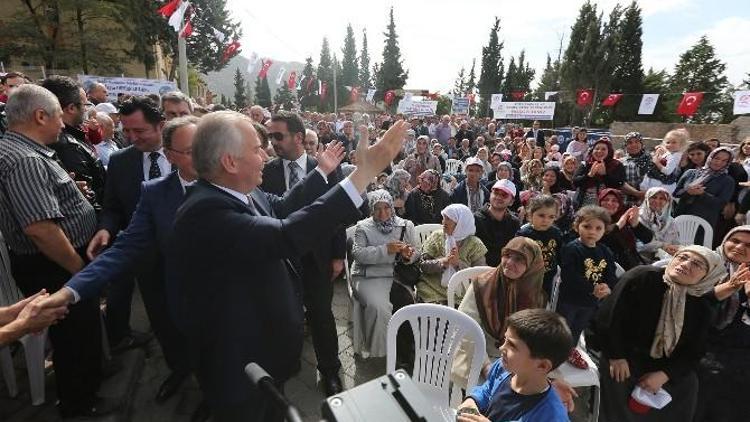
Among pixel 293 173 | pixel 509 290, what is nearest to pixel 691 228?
pixel 509 290

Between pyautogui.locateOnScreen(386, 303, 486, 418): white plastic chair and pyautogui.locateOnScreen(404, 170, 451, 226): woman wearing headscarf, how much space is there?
262 cm

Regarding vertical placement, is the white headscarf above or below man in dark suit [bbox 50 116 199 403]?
below

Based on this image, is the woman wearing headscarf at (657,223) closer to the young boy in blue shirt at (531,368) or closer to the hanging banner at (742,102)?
the young boy in blue shirt at (531,368)

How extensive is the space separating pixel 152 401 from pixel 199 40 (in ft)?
109

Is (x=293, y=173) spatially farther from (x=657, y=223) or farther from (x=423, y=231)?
(x=657, y=223)

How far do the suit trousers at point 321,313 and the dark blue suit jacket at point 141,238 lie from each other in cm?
112

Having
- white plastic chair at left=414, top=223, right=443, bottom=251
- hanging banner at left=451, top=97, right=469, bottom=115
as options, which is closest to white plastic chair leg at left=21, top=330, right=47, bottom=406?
white plastic chair at left=414, top=223, right=443, bottom=251

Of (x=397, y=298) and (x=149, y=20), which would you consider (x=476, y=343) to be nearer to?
(x=397, y=298)

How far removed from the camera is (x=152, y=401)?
2725mm

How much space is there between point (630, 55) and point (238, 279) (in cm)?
4174

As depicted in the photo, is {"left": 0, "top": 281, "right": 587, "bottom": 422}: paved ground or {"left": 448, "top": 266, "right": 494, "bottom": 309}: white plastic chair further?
{"left": 448, "top": 266, "right": 494, "bottom": 309}: white plastic chair

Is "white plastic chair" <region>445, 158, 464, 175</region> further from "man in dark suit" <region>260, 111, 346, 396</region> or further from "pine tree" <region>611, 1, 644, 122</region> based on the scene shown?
"pine tree" <region>611, 1, 644, 122</region>

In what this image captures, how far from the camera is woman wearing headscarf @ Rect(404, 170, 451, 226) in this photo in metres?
5.18

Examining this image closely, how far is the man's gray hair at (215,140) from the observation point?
132 cm
